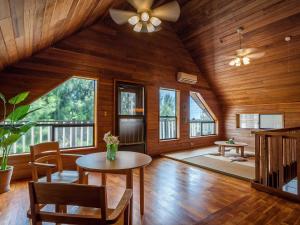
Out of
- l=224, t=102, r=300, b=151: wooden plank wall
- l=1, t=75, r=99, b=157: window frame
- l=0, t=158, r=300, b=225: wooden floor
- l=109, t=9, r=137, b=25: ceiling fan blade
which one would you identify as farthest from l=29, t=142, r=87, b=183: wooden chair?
l=224, t=102, r=300, b=151: wooden plank wall

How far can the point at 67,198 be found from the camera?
0.97 metres

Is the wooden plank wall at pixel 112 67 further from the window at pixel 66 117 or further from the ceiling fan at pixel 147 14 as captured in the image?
the ceiling fan at pixel 147 14

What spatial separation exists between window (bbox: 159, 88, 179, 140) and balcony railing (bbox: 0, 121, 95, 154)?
226 cm

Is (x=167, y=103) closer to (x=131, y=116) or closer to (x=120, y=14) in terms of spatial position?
(x=131, y=116)

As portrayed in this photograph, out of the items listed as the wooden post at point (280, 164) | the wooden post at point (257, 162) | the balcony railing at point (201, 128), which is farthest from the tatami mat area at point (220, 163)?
the balcony railing at point (201, 128)

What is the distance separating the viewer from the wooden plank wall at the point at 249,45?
414cm

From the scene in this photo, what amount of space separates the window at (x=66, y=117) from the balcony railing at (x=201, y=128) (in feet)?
12.5

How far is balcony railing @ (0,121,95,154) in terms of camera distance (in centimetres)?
367

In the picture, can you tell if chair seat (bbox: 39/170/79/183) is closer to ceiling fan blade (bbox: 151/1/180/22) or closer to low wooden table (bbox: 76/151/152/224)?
low wooden table (bbox: 76/151/152/224)

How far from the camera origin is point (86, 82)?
4.41 metres

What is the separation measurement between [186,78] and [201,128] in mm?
2173

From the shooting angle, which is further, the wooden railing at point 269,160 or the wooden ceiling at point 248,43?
the wooden ceiling at point 248,43

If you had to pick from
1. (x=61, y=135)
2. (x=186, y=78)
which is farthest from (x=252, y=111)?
(x=61, y=135)

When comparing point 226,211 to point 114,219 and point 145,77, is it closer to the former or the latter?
point 114,219
